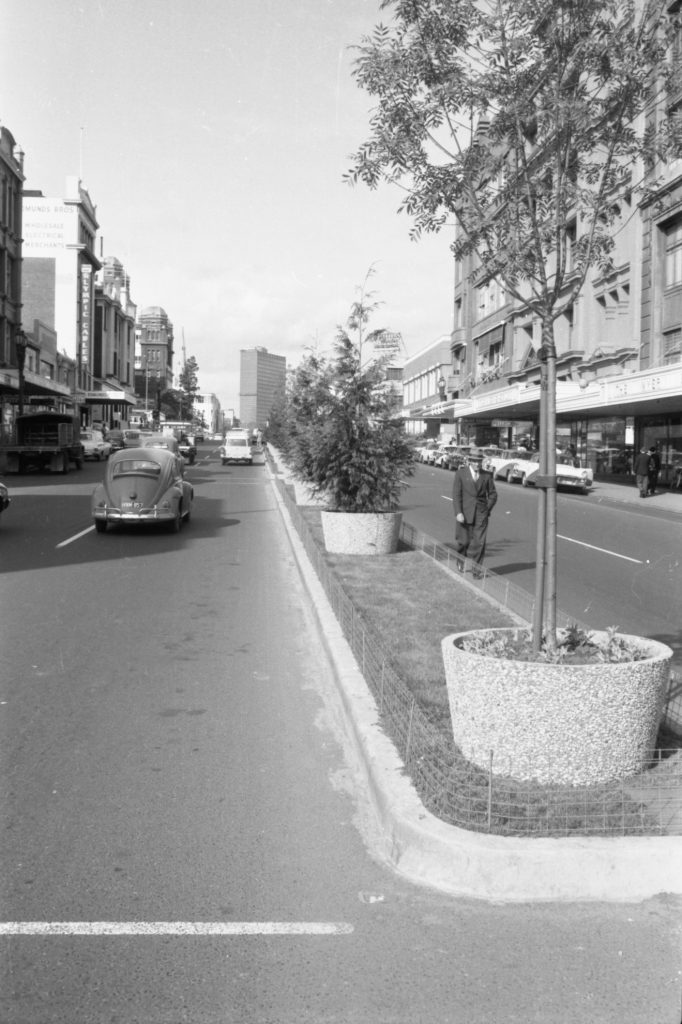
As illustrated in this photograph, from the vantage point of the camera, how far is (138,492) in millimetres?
17906

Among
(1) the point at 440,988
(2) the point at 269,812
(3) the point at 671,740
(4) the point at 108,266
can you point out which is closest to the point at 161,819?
(2) the point at 269,812

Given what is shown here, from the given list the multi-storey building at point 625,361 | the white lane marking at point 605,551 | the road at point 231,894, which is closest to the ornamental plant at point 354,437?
the white lane marking at point 605,551

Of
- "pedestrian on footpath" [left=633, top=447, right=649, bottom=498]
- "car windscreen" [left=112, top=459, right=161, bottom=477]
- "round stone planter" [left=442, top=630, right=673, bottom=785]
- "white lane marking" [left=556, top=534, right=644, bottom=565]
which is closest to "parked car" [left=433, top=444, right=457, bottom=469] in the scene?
"pedestrian on footpath" [left=633, top=447, right=649, bottom=498]

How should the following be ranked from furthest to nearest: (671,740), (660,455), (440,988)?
(660,455) → (671,740) → (440,988)

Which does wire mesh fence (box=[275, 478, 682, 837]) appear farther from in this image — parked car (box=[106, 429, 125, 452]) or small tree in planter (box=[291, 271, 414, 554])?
parked car (box=[106, 429, 125, 452])

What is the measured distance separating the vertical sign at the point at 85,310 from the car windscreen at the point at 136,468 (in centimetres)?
8247

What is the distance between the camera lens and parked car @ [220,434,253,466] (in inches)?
2133

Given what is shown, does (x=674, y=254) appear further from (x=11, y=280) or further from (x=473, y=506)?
(x=11, y=280)

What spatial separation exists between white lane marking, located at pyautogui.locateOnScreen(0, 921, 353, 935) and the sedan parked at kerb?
14.4m

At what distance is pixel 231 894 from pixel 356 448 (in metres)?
10.8

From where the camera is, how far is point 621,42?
18.1 feet

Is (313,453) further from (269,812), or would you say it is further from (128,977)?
(128,977)

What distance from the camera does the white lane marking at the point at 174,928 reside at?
11.9ft

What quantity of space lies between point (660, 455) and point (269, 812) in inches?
1389
